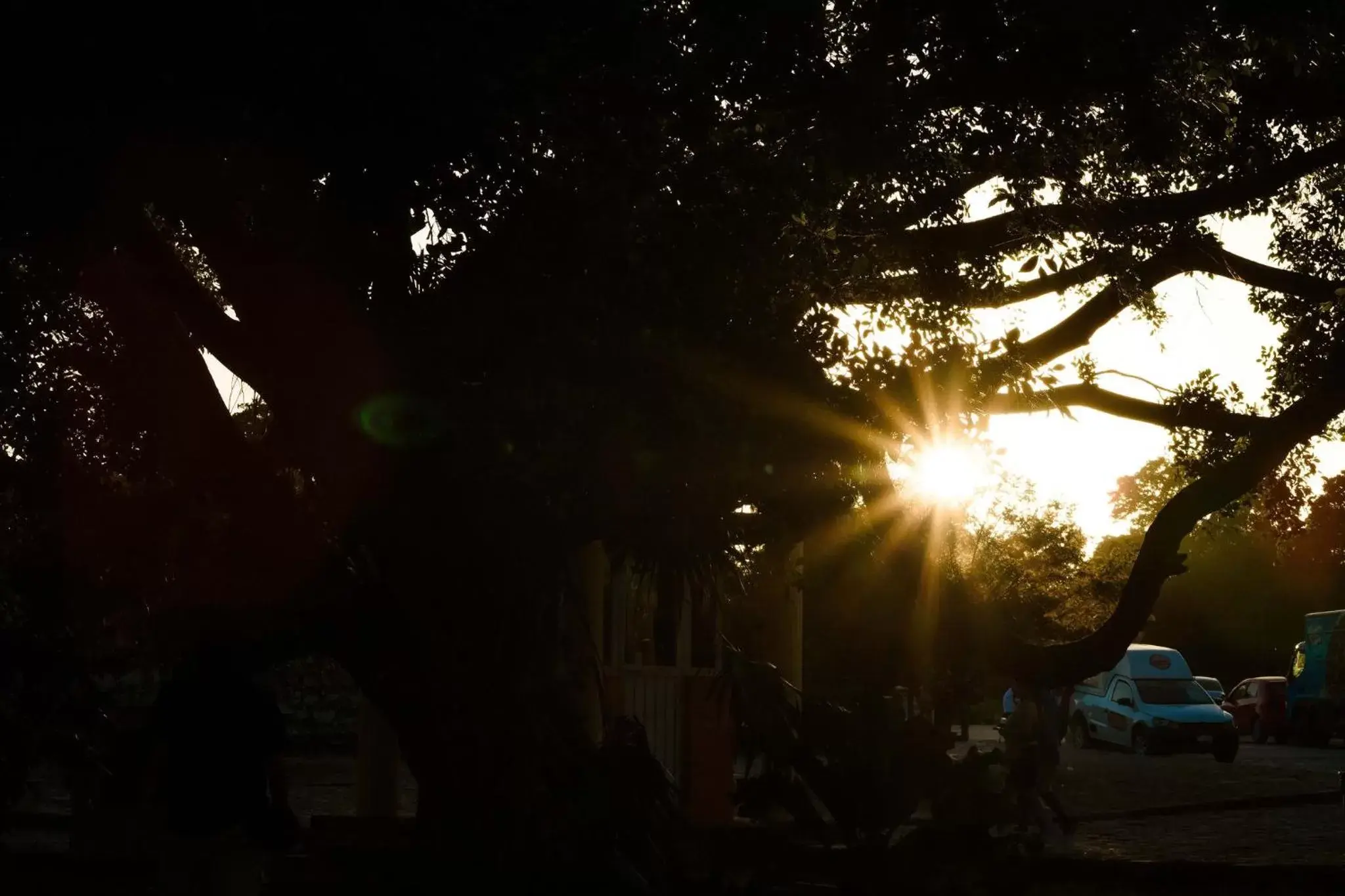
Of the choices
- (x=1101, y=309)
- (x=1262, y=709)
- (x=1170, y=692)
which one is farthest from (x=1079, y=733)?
(x=1101, y=309)

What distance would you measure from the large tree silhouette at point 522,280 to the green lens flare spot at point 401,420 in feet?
0.07

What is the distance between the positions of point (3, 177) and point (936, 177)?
17.6 ft

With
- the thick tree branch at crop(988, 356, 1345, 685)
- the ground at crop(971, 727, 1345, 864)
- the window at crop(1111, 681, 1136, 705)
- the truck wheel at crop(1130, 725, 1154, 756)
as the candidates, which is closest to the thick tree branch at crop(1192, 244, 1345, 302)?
the thick tree branch at crop(988, 356, 1345, 685)

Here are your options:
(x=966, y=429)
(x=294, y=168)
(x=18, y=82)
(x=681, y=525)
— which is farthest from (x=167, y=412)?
(x=966, y=429)

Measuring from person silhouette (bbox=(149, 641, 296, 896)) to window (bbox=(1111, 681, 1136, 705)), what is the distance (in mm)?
29931

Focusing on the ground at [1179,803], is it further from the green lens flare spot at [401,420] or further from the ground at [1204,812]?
the green lens flare spot at [401,420]

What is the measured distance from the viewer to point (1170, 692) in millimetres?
34250

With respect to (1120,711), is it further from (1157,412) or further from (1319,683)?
(1157,412)

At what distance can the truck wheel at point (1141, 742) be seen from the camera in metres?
33.6

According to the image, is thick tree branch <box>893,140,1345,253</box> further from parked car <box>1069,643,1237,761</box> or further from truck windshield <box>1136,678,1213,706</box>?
truck windshield <box>1136,678,1213,706</box>

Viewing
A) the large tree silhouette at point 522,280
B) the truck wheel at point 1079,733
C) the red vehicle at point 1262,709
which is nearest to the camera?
the large tree silhouette at point 522,280

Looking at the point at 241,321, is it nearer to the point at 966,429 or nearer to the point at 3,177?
the point at 3,177

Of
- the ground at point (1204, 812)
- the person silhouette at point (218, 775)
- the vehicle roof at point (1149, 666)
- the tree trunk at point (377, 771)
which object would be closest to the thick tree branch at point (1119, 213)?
the ground at point (1204, 812)

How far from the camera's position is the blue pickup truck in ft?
123
